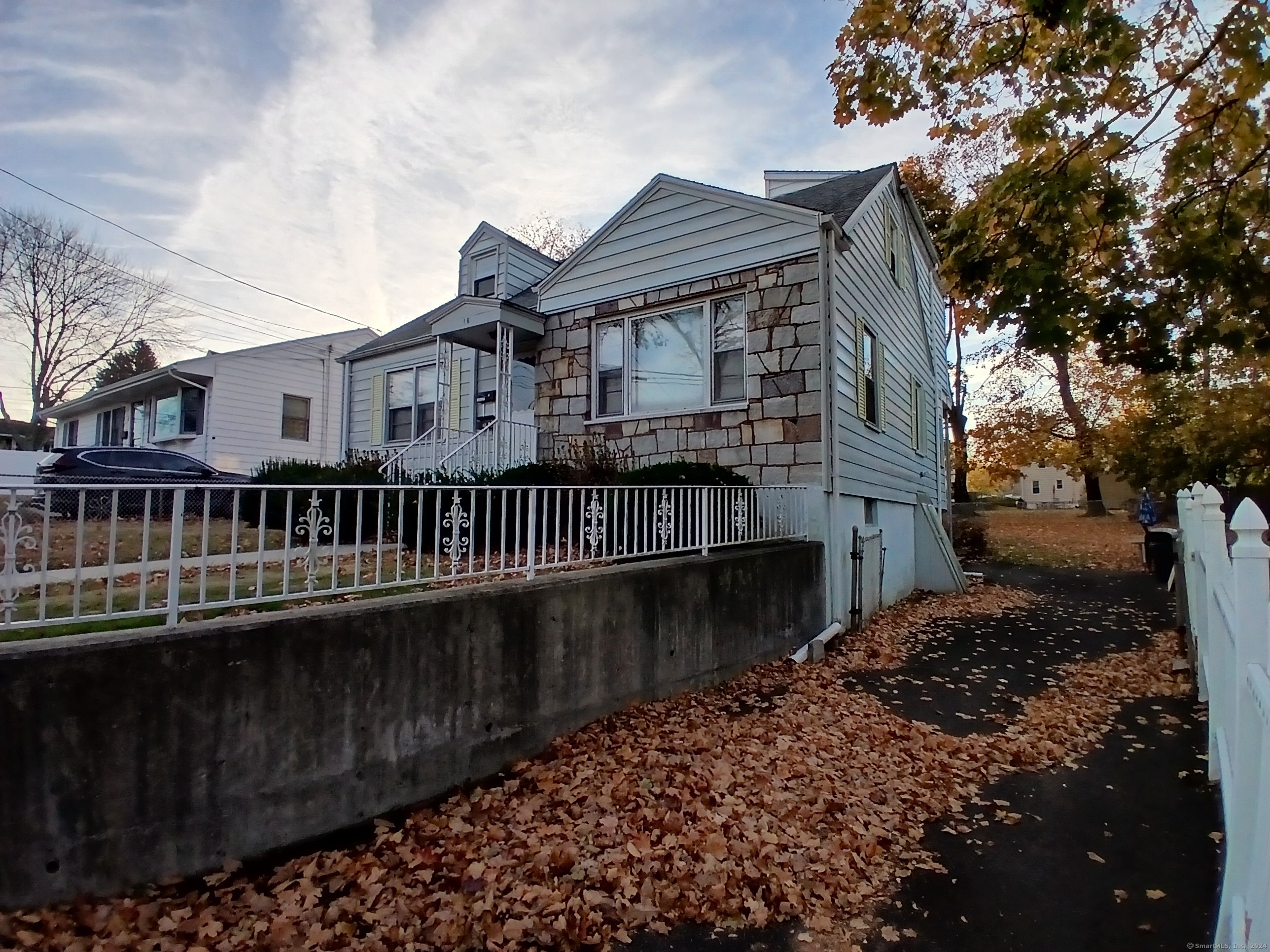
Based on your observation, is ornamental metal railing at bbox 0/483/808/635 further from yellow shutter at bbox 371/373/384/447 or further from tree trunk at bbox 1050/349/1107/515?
tree trunk at bbox 1050/349/1107/515

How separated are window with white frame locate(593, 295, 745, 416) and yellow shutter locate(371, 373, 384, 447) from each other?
21.6ft

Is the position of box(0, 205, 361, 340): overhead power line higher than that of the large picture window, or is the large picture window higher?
box(0, 205, 361, 340): overhead power line

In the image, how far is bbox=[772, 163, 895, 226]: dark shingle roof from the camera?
348 inches

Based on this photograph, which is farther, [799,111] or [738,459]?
[738,459]

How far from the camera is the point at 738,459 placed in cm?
825

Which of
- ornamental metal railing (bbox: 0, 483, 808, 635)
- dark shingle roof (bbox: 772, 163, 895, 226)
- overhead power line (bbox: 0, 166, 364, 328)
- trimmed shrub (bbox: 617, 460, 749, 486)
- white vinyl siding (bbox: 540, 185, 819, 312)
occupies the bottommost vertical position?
ornamental metal railing (bbox: 0, 483, 808, 635)

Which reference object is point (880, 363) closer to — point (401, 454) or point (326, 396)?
point (401, 454)

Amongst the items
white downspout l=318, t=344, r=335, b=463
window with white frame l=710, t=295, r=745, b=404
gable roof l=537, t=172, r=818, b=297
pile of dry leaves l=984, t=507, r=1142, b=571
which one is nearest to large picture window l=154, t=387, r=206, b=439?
white downspout l=318, t=344, r=335, b=463

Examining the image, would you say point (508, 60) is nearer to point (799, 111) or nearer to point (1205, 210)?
point (799, 111)

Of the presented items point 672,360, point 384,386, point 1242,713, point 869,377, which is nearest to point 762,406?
point 672,360

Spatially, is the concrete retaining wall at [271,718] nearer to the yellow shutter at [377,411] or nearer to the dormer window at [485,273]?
the yellow shutter at [377,411]

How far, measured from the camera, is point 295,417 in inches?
685

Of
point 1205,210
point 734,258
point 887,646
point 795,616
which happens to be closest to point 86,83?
point 734,258

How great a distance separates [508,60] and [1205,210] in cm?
749
